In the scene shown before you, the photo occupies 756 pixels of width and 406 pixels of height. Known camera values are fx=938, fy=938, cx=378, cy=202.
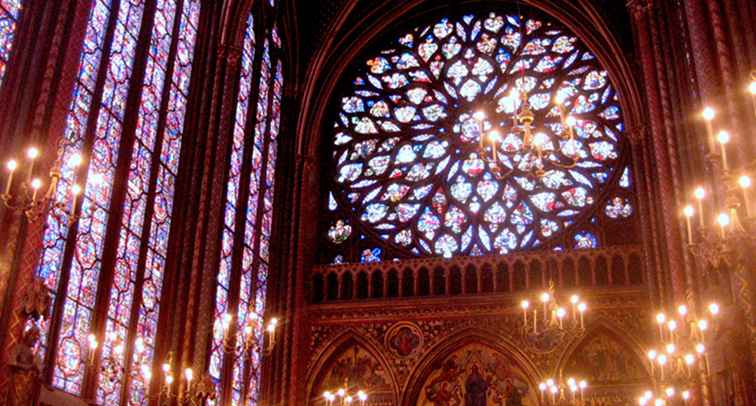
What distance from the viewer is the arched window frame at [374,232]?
822 inches

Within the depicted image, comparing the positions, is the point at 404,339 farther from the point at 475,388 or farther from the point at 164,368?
the point at 164,368

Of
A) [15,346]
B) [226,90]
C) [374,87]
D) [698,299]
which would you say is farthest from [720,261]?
[374,87]

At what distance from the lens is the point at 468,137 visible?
23.1 m

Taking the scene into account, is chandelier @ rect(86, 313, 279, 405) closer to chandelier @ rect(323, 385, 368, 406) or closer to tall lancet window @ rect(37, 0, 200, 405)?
tall lancet window @ rect(37, 0, 200, 405)

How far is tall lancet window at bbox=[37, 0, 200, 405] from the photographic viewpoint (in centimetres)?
1316

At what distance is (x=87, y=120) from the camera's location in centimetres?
1410

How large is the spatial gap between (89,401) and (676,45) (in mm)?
10447

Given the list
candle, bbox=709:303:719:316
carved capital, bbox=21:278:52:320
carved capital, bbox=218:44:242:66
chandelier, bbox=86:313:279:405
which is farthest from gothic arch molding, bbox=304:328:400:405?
candle, bbox=709:303:719:316

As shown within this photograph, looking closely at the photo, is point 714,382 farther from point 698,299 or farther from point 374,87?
point 374,87

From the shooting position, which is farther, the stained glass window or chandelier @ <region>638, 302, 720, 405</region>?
the stained glass window

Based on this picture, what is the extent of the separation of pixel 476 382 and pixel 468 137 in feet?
20.4

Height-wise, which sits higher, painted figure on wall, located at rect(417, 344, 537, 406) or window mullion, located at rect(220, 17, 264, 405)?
window mullion, located at rect(220, 17, 264, 405)

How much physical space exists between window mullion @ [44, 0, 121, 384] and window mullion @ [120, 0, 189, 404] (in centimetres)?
174

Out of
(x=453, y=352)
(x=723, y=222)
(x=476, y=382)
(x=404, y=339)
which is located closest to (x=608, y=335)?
(x=476, y=382)
